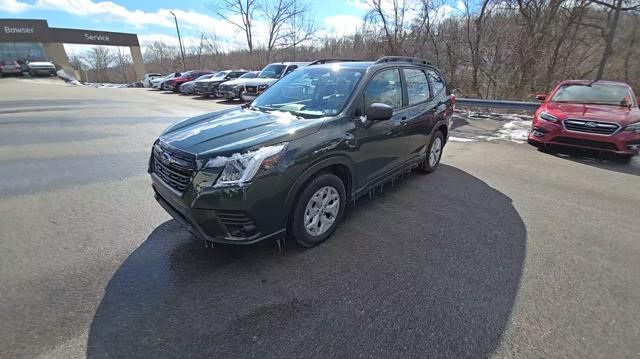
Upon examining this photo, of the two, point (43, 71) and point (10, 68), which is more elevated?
point (10, 68)

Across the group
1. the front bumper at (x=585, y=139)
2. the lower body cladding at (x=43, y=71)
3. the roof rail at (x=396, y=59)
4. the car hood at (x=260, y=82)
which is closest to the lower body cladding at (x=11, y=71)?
the lower body cladding at (x=43, y=71)

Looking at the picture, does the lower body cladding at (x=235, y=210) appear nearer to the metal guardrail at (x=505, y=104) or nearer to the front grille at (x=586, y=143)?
the front grille at (x=586, y=143)

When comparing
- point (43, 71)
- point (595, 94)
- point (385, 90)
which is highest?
point (43, 71)

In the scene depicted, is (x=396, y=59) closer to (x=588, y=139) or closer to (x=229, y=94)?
(x=588, y=139)

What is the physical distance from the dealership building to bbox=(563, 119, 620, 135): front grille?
45.3 m

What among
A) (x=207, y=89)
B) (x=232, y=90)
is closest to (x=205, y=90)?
(x=207, y=89)

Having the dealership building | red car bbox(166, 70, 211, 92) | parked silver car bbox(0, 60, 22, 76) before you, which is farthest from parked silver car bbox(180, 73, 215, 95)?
the dealership building

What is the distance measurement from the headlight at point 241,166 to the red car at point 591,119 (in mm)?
6684

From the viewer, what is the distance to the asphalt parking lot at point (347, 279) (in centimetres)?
203

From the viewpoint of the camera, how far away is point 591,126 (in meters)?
5.94

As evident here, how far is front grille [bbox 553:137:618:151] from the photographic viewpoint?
5.79m

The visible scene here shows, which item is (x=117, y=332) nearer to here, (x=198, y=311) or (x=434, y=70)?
(x=198, y=311)

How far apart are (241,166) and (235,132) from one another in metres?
0.55

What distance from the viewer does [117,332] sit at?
2.08 metres
